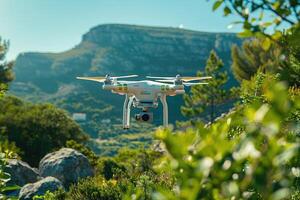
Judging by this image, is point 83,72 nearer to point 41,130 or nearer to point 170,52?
point 170,52

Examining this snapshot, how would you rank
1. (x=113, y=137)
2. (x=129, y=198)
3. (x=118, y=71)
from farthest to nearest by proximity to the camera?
1. (x=118, y=71)
2. (x=113, y=137)
3. (x=129, y=198)

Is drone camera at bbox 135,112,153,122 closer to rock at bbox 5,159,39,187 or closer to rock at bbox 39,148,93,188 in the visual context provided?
rock at bbox 5,159,39,187

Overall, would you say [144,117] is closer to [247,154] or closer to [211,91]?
[247,154]

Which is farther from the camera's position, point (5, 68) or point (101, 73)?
point (101, 73)

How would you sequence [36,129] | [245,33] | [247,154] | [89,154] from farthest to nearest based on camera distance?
[36,129]
[89,154]
[245,33]
[247,154]

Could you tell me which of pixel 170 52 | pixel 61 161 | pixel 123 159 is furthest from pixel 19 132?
pixel 170 52

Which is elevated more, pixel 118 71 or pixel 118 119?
pixel 118 71

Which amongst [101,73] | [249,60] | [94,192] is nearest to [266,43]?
[94,192]

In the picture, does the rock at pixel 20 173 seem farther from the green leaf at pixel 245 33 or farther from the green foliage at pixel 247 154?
the green foliage at pixel 247 154
